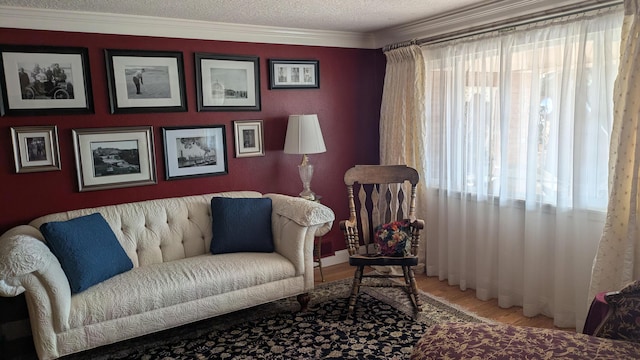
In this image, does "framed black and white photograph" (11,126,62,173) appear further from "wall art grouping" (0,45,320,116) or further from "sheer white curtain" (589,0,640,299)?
"sheer white curtain" (589,0,640,299)

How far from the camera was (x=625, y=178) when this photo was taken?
2484 mm

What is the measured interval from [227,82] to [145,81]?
66 cm

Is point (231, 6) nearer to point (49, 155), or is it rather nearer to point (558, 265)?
point (49, 155)

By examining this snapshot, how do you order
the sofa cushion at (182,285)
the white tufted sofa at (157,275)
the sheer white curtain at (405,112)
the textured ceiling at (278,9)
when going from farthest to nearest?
the sheer white curtain at (405,112), the textured ceiling at (278,9), the sofa cushion at (182,285), the white tufted sofa at (157,275)

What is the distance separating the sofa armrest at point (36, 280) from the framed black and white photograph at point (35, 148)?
0.74 m

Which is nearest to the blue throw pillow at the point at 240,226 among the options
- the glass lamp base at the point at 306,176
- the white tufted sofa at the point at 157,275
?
the white tufted sofa at the point at 157,275

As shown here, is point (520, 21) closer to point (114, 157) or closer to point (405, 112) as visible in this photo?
point (405, 112)

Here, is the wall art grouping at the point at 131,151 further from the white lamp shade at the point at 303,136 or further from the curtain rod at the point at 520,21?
the curtain rod at the point at 520,21

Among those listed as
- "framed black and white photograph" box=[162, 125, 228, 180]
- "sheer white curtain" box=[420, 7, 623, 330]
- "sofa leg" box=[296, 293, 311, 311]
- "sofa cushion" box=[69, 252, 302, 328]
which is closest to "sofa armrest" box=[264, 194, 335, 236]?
"sofa cushion" box=[69, 252, 302, 328]

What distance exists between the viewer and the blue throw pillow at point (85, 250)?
2.55 metres

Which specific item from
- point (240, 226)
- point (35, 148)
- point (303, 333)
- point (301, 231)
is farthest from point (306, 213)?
point (35, 148)

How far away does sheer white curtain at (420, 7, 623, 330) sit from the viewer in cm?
271

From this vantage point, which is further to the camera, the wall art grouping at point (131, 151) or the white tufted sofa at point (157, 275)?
the wall art grouping at point (131, 151)

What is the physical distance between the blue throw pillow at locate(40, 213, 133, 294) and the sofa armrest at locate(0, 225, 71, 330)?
0.28 feet
